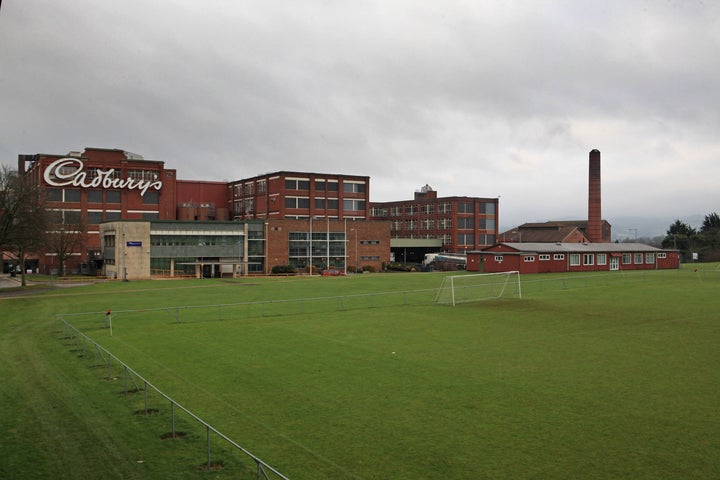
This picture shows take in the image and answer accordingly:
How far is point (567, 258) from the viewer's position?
8681 cm

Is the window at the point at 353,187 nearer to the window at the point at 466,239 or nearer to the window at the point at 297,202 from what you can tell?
the window at the point at 297,202

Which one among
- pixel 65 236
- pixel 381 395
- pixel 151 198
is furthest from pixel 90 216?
pixel 381 395

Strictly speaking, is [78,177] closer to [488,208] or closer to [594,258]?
[594,258]

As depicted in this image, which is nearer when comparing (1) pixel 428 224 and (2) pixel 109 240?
(2) pixel 109 240

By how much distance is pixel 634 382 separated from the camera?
21.9m

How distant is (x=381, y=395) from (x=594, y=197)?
92268 millimetres

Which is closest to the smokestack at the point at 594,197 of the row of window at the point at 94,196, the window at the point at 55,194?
the row of window at the point at 94,196

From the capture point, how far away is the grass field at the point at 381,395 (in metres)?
14.9

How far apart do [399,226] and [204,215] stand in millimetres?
52212

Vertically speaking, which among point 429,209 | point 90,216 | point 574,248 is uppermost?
point 429,209

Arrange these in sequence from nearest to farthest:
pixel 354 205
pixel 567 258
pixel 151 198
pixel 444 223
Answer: pixel 567 258, pixel 151 198, pixel 354 205, pixel 444 223

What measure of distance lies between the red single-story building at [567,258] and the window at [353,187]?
3201 centimetres

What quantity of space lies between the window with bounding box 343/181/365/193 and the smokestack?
44.2 m

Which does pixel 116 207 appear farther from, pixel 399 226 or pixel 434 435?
pixel 434 435
